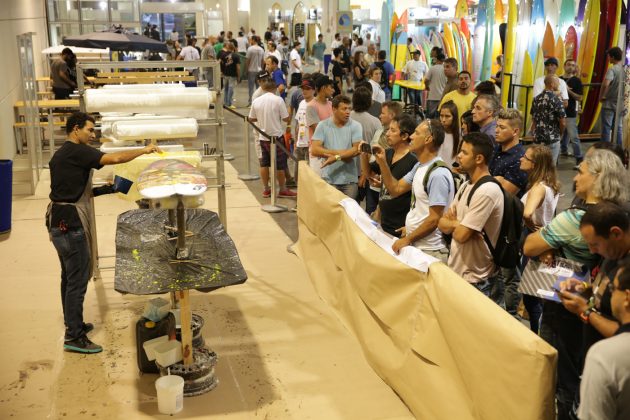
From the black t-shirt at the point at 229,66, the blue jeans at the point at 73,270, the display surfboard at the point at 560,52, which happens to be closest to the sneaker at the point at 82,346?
the blue jeans at the point at 73,270

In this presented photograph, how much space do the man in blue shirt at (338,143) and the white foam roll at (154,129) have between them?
128 cm

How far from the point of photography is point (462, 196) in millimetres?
4547

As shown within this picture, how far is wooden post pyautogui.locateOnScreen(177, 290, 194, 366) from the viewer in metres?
4.51

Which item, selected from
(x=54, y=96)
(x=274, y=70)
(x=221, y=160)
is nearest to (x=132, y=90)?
(x=221, y=160)

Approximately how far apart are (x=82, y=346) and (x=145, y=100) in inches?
79.1

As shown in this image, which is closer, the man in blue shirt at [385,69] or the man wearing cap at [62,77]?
the man wearing cap at [62,77]

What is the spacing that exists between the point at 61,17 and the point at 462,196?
66.6 feet

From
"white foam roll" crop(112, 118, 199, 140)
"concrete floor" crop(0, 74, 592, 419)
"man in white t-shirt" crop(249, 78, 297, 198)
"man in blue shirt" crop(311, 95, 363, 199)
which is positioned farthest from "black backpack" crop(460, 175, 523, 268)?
"man in white t-shirt" crop(249, 78, 297, 198)

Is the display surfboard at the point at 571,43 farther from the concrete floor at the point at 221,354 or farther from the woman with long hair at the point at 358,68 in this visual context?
the concrete floor at the point at 221,354

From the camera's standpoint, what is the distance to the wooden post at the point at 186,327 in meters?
4.51

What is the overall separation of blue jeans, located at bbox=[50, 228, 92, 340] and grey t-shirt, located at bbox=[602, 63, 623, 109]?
28.2ft

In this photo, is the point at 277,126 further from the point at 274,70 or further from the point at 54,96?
the point at 54,96

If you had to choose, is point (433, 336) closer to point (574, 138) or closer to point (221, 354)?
point (221, 354)

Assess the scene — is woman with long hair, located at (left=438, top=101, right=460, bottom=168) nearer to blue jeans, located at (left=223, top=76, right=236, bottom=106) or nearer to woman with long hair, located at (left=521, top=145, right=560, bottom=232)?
woman with long hair, located at (left=521, top=145, right=560, bottom=232)
